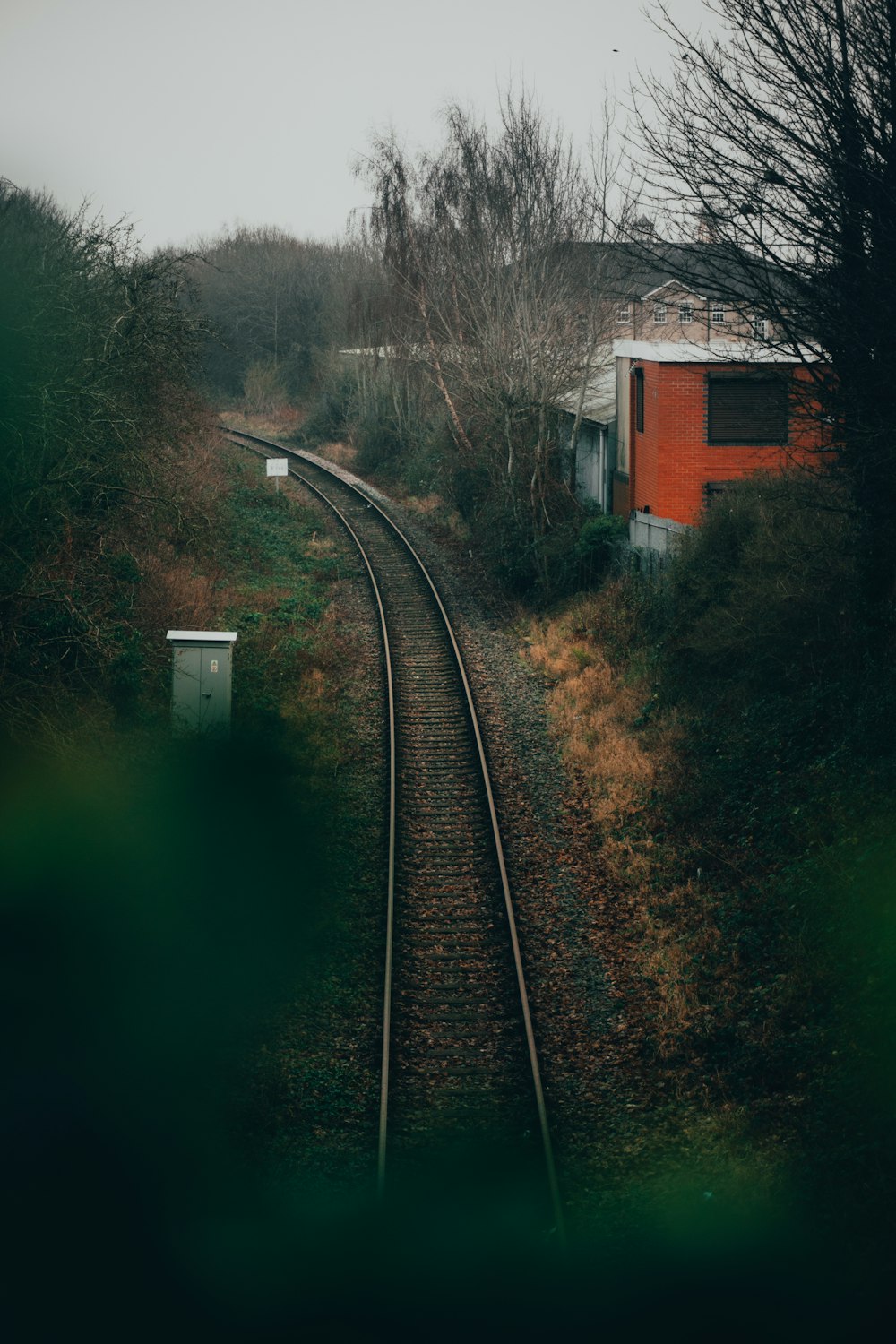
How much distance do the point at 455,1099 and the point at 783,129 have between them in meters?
9.62

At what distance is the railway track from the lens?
7871 millimetres

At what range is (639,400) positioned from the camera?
23.3 m

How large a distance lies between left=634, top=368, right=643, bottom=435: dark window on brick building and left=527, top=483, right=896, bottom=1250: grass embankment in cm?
560

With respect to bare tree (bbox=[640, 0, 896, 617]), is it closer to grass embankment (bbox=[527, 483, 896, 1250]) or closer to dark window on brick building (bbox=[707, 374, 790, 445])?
grass embankment (bbox=[527, 483, 896, 1250])

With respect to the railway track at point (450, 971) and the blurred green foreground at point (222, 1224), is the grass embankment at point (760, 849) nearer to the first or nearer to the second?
the blurred green foreground at point (222, 1224)

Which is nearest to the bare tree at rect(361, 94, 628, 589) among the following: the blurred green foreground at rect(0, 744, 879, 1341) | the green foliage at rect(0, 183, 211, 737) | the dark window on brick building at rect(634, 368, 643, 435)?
the dark window on brick building at rect(634, 368, 643, 435)

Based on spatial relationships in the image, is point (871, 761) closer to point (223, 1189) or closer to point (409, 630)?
point (223, 1189)

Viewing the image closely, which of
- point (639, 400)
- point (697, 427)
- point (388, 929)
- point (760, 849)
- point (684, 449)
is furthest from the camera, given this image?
point (639, 400)

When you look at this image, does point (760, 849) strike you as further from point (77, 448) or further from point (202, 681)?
point (77, 448)

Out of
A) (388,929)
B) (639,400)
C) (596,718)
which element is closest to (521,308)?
(639,400)

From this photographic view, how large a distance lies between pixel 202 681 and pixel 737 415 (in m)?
12.4

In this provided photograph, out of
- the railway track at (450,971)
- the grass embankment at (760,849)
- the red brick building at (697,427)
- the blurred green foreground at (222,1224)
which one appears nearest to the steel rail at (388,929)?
the railway track at (450,971)

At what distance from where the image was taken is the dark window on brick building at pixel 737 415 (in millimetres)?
21281

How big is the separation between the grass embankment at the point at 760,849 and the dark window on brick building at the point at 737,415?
4462mm
